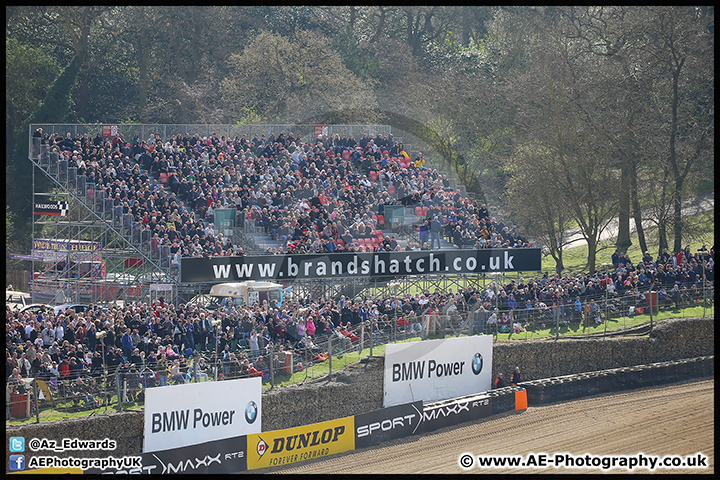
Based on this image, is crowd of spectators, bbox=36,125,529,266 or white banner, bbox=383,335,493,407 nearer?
white banner, bbox=383,335,493,407

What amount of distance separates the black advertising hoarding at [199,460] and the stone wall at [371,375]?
0.92m

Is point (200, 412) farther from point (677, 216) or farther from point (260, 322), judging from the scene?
point (677, 216)

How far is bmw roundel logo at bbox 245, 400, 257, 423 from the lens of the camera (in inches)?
729

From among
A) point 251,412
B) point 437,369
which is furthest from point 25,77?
point 251,412

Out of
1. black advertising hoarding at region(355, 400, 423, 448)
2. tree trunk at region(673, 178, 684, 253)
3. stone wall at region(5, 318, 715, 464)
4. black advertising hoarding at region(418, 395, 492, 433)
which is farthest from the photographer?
tree trunk at region(673, 178, 684, 253)

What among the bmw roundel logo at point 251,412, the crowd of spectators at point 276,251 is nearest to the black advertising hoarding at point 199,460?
the bmw roundel logo at point 251,412

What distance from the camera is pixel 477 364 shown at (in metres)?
23.4

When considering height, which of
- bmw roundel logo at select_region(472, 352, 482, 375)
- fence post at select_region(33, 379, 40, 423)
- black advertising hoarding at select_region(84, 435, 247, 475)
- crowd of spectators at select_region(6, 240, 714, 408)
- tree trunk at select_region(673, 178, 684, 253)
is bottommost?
black advertising hoarding at select_region(84, 435, 247, 475)

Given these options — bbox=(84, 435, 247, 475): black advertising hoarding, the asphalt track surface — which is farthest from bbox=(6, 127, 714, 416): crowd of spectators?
the asphalt track surface

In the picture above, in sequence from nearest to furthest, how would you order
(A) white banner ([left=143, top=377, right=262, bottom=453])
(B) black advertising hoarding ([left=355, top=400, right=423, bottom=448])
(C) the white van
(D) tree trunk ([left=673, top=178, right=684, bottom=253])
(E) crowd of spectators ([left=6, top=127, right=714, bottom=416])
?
(A) white banner ([left=143, top=377, right=262, bottom=453]) → (E) crowd of spectators ([left=6, top=127, right=714, bottom=416]) → (B) black advertising hoarding ([left=355, top=400, right=423, bottom=448]) → (C) the white van → (D) tree trunk ([left=673, top=178, right=684, bottom=253])

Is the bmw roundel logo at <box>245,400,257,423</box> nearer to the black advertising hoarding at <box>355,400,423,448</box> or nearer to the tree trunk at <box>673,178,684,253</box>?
the black advertising hoarding at <box>355,400,423,448</box>

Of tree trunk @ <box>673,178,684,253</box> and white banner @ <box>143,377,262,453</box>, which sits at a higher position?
tree trunk @ <box>673,178,684,253</box>

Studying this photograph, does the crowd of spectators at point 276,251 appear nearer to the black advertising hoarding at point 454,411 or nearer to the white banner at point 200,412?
the white banner at point 200,412

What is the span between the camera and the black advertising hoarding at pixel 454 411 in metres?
21.3
